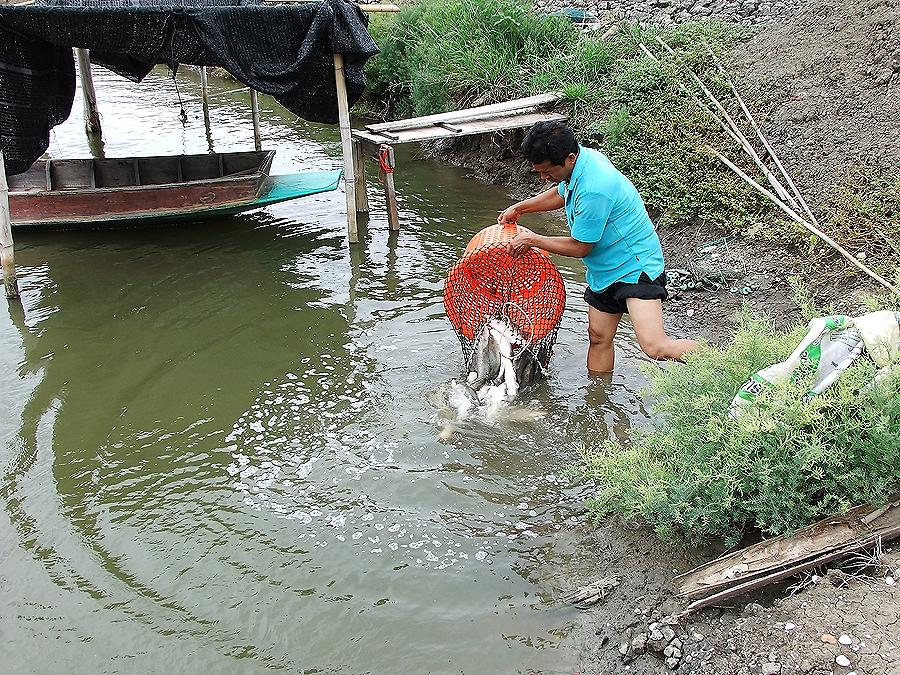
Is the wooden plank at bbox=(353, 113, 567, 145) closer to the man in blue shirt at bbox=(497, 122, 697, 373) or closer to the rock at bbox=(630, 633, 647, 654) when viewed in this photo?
the man in blue shirt at bbox=(497, 122, 697, 373)

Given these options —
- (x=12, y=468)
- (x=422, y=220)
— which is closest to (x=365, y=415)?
(x=12, y=468)

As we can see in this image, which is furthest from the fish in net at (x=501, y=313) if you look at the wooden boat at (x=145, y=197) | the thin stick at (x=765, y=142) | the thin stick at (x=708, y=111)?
the wooden boat at (x=145, y=197)

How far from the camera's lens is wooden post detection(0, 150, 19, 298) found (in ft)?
22.0

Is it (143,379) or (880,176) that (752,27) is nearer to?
(880,176)

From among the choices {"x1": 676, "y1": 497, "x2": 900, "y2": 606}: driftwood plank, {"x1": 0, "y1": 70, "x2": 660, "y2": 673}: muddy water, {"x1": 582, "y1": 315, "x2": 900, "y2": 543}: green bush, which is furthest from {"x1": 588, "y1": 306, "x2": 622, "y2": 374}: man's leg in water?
{"x1": 676, "y1": 497, "x2": 900, "y2": 606}: driftwood plank

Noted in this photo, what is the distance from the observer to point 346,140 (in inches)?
303

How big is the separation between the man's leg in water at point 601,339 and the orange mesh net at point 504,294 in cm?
30

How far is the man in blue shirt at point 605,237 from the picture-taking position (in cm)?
440

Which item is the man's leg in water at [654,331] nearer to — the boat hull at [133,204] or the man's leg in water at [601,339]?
the man's leg in water at [601,339]

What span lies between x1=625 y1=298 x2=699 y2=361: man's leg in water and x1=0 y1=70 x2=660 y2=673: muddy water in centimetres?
68

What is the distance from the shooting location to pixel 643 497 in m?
3.61

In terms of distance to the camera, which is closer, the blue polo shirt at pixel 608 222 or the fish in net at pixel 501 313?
the blue polo shirt at pixel 608 222

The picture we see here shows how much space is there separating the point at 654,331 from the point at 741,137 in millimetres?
4036

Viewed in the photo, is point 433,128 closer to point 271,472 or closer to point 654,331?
point 654,331
